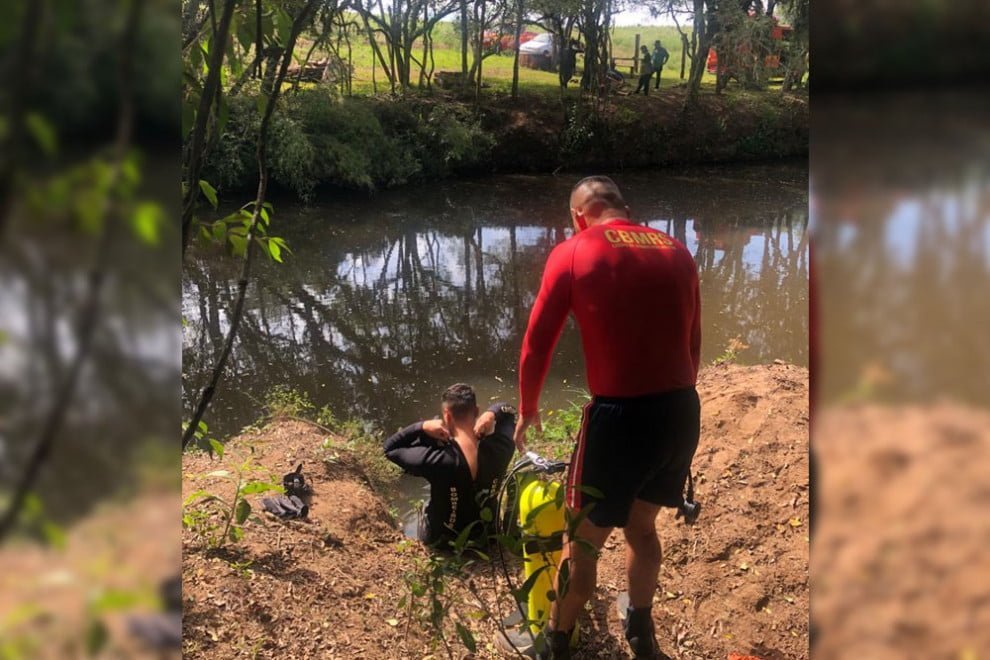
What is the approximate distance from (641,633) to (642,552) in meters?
0.30

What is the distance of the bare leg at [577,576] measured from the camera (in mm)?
1999

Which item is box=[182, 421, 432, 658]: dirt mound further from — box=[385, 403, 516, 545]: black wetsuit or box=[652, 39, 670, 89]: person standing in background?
box=[652, 39, 670, 89]: person standing in background

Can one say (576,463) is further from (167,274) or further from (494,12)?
(494,12)

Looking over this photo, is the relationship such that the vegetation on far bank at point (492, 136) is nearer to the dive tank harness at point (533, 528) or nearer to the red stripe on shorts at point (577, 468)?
the dive tank harness at point (533, 528)

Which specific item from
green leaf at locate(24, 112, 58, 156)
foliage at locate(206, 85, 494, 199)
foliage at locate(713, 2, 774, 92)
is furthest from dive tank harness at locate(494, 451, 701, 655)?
foliage at locate(206, 85, 494, 199)

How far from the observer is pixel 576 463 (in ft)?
6.42

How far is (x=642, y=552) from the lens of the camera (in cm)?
209

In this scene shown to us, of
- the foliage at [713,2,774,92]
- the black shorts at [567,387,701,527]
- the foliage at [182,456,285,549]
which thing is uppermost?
the foliage at [713,2,774,92]

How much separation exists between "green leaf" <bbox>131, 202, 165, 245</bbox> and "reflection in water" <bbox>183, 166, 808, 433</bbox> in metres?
4.33

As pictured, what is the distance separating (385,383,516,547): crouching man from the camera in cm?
281

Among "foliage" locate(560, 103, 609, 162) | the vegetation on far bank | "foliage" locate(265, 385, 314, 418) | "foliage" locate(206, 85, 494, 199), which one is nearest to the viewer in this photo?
"foliage" locate(265, 385, 314, 418)

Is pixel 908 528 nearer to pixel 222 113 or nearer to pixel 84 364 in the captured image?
pixel 84 364

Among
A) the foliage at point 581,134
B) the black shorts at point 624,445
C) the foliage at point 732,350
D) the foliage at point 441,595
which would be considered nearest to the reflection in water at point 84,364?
the foliage at point 441,595

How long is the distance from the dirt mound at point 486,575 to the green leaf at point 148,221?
1.74m
